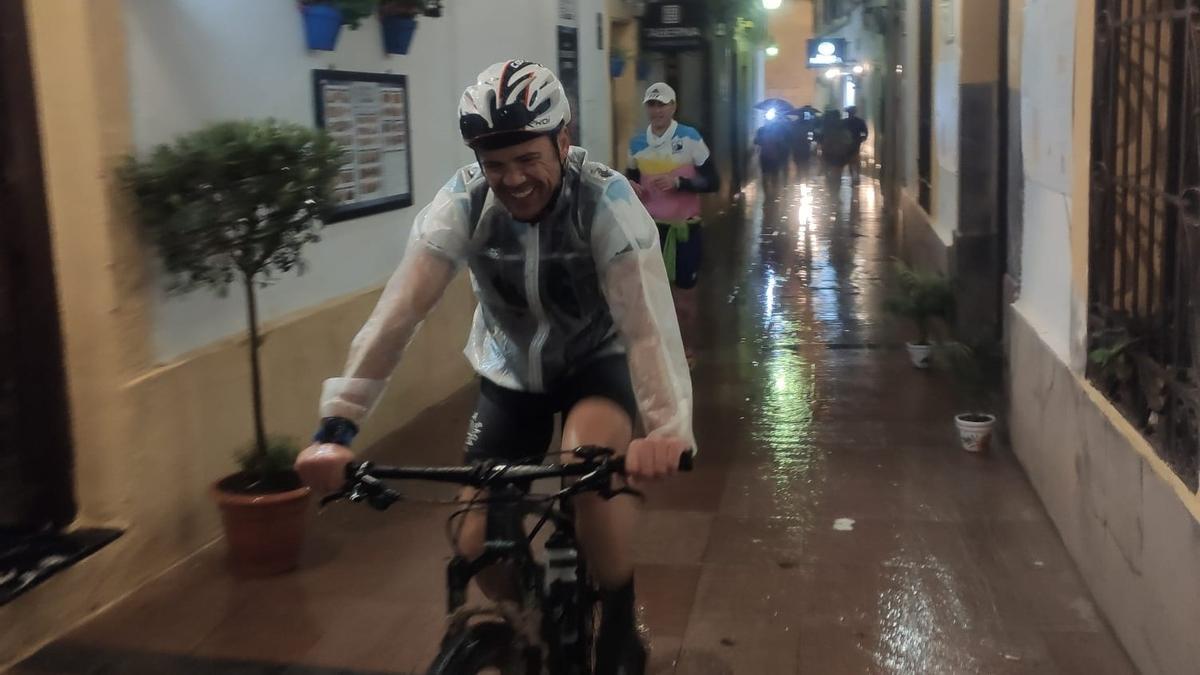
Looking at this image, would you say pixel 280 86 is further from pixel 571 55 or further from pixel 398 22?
pixel 571 55

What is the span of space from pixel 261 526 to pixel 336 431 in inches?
87.6

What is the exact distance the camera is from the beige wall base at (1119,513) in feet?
10.6

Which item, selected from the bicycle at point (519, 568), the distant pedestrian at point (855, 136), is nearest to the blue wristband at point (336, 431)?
the bicycle at point (519, 568)

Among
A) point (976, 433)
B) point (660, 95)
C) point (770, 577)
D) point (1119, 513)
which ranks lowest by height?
point (770, 577)

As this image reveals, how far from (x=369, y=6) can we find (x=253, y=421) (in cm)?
202

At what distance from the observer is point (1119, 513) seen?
12.6ft

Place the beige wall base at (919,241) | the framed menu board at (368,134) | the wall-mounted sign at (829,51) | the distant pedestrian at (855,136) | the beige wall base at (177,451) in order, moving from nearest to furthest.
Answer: the beige wall base at (177,451), the framed menu board at (368,134), the beige wall base at (919,241), the distant pedestrian at (855,136), the wall-mounted sign at (829,51)

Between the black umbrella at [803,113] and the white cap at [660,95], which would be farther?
the black umbrella at [803,113]

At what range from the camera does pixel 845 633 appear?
4051 mm

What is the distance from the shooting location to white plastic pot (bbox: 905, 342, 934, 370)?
7.75 metres

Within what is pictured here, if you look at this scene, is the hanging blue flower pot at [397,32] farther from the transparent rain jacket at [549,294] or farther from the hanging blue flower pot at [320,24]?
the transparent rain jacket at [549,294]

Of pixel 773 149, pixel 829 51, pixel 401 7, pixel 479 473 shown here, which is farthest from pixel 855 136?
pixel 479 473

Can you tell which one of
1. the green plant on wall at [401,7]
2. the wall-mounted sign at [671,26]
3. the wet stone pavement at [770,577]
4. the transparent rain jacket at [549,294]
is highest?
the wall-mounted sign at [671,26]

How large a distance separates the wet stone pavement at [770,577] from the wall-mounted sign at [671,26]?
8.00 meters
